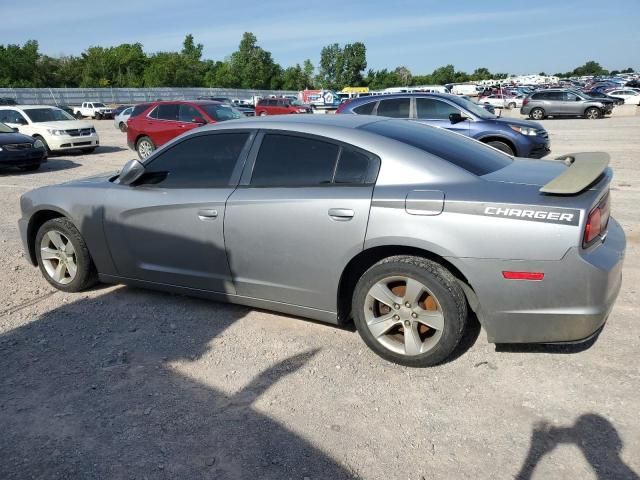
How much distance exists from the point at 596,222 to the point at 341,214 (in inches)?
58.4

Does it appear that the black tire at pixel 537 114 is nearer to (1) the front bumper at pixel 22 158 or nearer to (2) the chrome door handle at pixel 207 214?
(1) the front bumper at pixel 22 158

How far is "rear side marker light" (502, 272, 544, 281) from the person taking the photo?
288 cm

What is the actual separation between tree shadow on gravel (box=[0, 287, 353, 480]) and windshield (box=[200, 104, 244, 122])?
33.5 ft

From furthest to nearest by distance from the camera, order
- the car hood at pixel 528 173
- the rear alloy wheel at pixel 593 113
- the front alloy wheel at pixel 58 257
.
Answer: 1. the rear alloy wheel at pixel 593 113
2. the front alloy wheel at pixel 58 257
3. the car hood at pixel 528 173

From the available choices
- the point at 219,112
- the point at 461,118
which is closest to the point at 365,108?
the point at 461,118

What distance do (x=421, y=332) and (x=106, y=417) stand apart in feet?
6.31

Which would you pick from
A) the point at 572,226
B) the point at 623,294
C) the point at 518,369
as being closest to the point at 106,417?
the point at 518,369

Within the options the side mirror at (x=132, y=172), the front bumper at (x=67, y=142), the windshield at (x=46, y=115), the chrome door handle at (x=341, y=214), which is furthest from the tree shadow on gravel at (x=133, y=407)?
the windshield at (x=46, y=115)

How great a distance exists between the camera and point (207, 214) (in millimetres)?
3848

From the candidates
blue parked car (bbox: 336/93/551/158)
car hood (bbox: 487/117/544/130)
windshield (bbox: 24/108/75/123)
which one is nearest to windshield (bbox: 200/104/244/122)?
blue parked car (bbox: 336/93/551/158)

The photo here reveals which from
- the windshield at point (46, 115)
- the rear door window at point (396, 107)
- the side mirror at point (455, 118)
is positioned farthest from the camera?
the windshield at point (46, 115)

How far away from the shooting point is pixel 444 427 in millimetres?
2766

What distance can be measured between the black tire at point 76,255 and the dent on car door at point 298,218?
1580 millimetres

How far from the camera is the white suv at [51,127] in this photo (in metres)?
15.4
